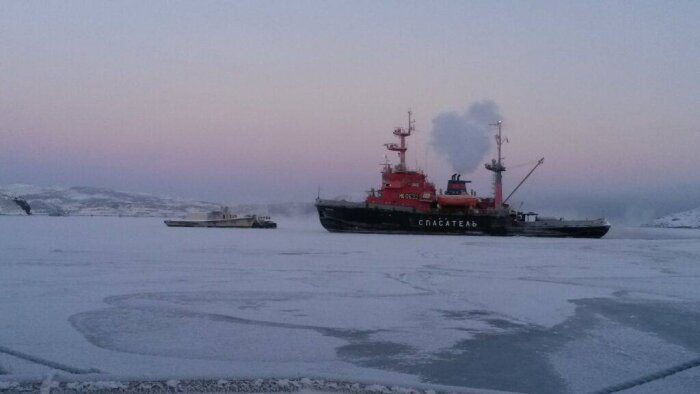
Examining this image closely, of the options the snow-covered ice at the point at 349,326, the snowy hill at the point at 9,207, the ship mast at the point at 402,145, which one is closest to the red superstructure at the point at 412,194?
the ship mast at the point at 402,145

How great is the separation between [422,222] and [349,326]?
31.6 m

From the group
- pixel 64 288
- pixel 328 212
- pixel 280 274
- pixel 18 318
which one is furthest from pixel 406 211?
pixel 18 318

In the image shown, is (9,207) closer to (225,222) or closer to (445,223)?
(225,222)

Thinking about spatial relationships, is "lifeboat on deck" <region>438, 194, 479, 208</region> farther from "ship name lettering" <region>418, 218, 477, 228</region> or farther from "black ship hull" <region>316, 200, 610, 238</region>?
"ship name lettering" <region>418, 218, 477, 228</region>

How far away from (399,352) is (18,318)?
4.21 metres

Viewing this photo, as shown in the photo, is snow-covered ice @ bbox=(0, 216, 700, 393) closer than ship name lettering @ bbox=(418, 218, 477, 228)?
Yes

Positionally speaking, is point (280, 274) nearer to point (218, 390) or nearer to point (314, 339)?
point (314, 339)

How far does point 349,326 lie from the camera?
6.43m

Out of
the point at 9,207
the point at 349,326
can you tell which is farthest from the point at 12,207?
the point at 349,326

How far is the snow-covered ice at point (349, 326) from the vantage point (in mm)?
4574

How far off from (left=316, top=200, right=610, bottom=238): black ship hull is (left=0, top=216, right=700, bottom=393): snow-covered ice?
24.6m

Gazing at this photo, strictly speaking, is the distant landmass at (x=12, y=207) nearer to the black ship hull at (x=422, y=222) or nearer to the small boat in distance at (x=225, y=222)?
the small boat in distance at (x=225, y=222)

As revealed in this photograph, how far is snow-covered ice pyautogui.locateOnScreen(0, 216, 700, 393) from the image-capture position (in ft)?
15.0

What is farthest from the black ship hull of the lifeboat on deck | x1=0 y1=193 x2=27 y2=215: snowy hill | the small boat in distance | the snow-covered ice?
x1=0 y1=193 x2=27 y2=215: snowy hill
